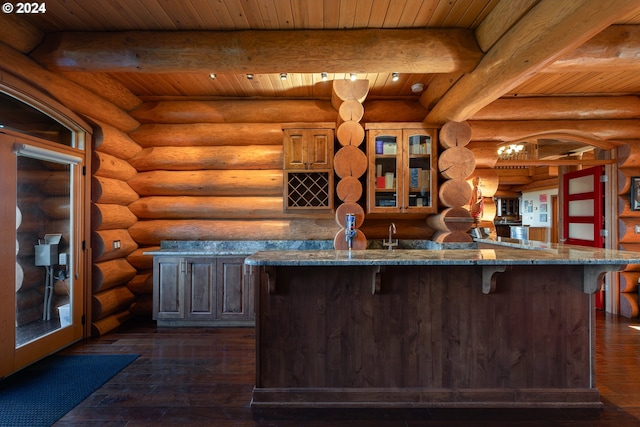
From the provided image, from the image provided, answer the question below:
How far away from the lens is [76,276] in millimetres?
3604

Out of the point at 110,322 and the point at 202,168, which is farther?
the point at 202,168

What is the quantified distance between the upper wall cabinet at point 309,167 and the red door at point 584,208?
4.25 m

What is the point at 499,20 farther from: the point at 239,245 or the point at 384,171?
the point at 239,245

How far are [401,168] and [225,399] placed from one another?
3.18m

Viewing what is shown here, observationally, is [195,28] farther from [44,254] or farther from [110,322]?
[110,322]

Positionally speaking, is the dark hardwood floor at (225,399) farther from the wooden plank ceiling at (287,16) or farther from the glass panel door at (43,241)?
the wooden plank ceiling at (287,16)

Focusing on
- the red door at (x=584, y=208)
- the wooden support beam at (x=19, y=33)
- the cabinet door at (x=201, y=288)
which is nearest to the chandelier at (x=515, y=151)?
the red door at (x=584, y=208)

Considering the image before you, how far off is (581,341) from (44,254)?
17.2 ft

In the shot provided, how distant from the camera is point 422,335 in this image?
2.44 meters

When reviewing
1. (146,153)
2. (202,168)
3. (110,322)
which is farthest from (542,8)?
(110,322)

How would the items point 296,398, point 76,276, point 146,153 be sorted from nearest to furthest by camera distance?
point 296,398
point 76,276
point 146,153

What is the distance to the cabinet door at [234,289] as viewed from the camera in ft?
13.2

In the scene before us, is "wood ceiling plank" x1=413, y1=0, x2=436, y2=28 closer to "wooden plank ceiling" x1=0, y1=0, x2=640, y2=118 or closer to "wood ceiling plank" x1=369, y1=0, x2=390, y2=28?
"wooden plank ceiling" x1=0, y1=0, x2=640, y2=118

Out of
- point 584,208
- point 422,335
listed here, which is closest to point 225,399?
point 422,335
